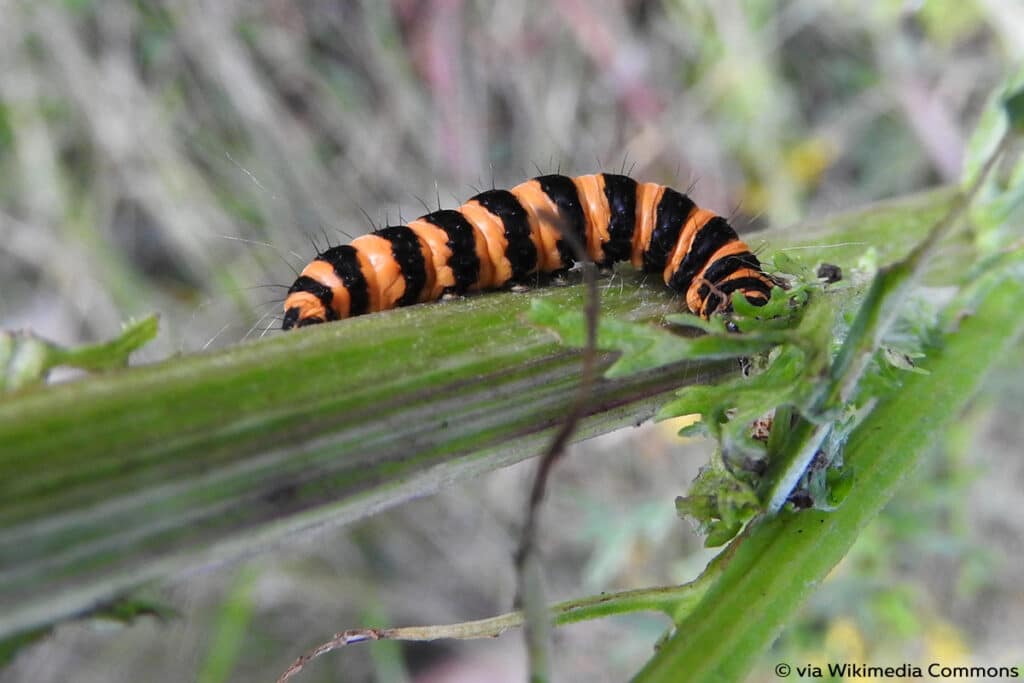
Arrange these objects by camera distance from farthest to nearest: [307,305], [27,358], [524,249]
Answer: [524,249]
[307,305]
[27,358]

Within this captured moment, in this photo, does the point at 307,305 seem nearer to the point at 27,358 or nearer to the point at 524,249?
the point at 524,249

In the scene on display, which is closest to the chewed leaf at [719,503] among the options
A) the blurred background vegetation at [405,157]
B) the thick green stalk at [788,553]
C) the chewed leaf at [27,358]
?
A: the thick green stalk at [788,553]

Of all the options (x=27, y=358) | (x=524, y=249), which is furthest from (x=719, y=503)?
(x=524, y=249)

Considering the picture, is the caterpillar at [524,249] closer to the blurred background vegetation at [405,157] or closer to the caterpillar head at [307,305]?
A: the caterpillar head at [307,305]

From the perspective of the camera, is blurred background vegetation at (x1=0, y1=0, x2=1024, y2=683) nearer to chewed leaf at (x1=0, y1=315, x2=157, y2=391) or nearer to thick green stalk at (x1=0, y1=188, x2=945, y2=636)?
thick green stalk at (x1=0, y1=188, x2=945, y2=636)

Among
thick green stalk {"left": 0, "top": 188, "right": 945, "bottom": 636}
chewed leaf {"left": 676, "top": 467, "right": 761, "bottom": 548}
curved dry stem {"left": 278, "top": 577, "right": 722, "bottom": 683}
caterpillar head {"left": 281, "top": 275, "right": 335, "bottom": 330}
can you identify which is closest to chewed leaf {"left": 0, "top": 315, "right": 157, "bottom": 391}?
thick green stalk {"left": 0, "top": 188, "right": 945, "bottom": 636}

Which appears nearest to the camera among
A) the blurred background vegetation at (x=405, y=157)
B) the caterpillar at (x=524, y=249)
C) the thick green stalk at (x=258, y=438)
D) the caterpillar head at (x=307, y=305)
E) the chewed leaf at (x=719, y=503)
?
the thick green stalk at (x=258, y=438)

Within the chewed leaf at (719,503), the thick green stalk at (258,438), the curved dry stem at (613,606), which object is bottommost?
the curved dry stem at (613,606)
